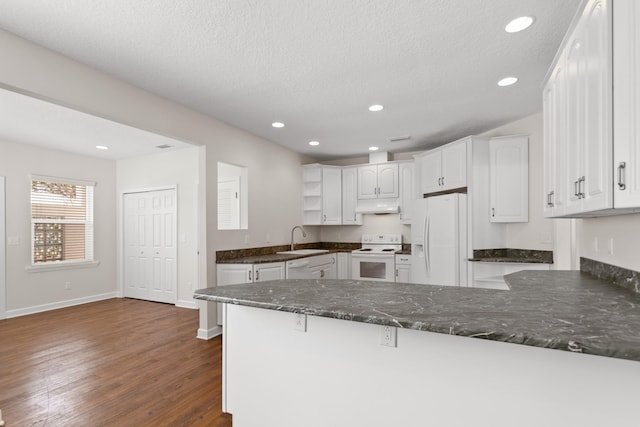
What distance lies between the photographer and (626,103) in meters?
1.21

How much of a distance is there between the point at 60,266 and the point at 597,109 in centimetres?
682

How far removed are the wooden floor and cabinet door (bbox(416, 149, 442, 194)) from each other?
3.50 metres

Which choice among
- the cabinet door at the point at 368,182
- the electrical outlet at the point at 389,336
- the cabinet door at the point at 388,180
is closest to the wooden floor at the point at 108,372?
the electrical outlet at the point at 389,336

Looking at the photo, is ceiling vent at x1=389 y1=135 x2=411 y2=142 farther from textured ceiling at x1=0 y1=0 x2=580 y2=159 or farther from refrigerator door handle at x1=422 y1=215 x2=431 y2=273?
refrigerator door handle at x1=422 y1=215 x2=431 y2=273

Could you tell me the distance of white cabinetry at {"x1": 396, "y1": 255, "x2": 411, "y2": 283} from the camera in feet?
16.5

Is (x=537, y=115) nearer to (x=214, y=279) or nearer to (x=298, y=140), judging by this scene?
(x=298, y=140)

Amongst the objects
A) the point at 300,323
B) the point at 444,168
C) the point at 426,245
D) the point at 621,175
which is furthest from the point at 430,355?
the point at 444,168

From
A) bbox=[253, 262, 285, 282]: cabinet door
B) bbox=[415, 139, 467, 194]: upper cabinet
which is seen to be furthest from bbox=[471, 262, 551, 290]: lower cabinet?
bbox=[253, 262, 285, 282]: cabinet door

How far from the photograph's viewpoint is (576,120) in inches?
65.3

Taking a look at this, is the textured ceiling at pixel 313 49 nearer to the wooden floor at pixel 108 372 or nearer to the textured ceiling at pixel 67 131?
the textured ceiling at pixel 67 131

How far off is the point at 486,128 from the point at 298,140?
8.76 ft

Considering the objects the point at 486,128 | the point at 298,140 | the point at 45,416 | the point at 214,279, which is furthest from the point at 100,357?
the point at 486,128

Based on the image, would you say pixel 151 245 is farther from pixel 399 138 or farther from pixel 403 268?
pixel 399 138

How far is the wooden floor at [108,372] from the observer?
2.23 m
